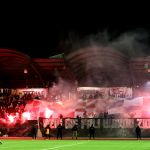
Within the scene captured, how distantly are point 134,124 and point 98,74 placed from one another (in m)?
6.77

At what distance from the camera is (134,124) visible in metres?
40.1

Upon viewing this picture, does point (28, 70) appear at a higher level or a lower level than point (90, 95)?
higher

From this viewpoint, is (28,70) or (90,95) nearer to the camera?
(28,70)

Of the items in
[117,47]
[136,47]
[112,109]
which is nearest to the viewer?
[117,47]

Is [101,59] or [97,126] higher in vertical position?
[101,59]

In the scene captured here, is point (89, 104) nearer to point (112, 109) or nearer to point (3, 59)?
point (112, 109)

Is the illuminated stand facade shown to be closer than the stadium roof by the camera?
No

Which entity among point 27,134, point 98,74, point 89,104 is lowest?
point 27,134

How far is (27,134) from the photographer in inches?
1671

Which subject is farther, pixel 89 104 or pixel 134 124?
pixel 89 104

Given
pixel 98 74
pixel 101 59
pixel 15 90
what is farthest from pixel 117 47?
pixel 15 90

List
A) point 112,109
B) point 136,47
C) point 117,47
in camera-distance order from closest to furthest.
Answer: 1. point 117,47
2. point 136,47
3. point 112,109

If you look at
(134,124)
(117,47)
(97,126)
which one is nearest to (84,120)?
(97,126)

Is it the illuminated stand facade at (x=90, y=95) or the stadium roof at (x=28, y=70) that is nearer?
the stadium roof at (x=28, y=70)
